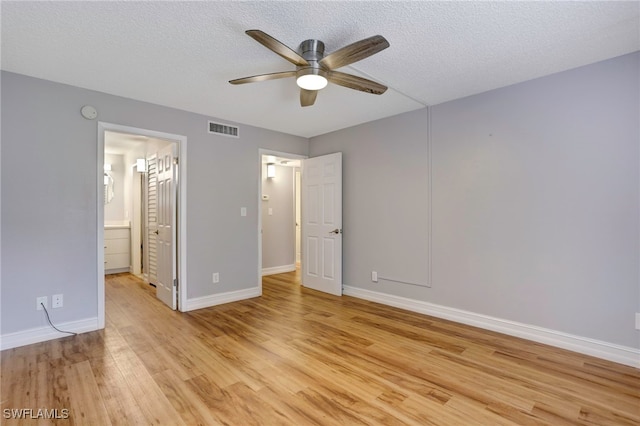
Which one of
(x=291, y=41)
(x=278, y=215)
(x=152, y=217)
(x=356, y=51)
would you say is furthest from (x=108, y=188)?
(x=356, y=51)

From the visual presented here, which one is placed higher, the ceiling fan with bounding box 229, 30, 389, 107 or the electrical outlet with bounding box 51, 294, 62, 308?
the ceiling fan with bounding box 229, 30, 389, 107

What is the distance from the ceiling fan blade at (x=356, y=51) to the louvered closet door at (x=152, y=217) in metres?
3.37

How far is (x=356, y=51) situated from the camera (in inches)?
78.0

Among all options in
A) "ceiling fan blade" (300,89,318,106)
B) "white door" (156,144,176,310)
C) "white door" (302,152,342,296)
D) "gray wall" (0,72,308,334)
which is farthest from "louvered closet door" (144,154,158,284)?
"ceiling fan blade" (300,89,318,106)

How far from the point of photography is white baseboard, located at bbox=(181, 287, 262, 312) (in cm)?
378

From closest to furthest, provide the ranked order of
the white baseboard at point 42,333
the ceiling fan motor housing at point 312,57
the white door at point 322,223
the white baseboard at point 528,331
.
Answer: the ceiling fan motor housing at point 312,57
the white baseboard at point 528,331
the white baseboard at point 42,333
the white door at point 322,223

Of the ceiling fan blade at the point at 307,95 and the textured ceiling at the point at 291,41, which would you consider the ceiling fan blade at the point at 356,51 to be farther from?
the ceiling fan blade at the point at 307,95

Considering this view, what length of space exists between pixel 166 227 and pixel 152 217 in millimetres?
860

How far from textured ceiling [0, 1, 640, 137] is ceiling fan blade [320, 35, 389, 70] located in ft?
0.62

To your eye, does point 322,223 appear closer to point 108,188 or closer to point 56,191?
point 56,191

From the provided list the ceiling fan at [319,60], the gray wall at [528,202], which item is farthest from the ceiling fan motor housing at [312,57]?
the gray wall at [528,202]

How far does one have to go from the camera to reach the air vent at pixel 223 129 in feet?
13.1

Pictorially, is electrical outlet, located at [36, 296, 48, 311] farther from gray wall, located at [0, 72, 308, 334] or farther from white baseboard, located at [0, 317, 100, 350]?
white baseboard, located at [0, 317, 100, 350]

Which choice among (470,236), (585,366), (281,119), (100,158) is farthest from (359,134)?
(585,366)
